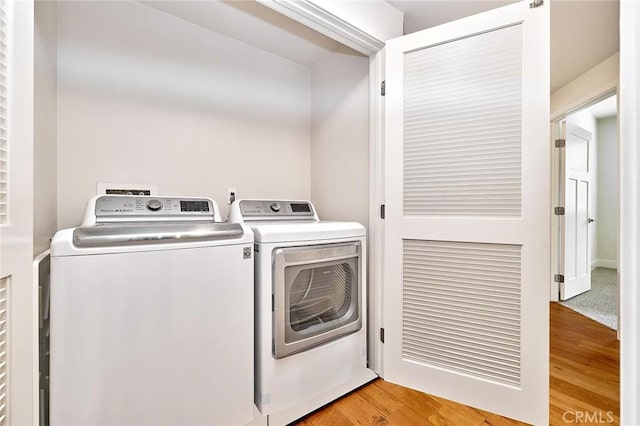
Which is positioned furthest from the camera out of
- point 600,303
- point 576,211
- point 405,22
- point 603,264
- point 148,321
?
point 603,264

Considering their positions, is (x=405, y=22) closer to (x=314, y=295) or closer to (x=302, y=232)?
(x=302, y=232)

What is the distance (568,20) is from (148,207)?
118 inches

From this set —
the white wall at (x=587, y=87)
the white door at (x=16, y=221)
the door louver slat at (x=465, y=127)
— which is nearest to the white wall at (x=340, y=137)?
the door louver slat at (x=465, y=127)

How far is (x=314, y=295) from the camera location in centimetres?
165

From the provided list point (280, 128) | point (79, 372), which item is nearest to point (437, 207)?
point (280, 128)

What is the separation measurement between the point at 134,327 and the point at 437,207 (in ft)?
5.04

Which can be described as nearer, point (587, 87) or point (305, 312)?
point (305, 312)

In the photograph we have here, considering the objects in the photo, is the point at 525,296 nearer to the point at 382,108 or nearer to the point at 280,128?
the point at 382,108

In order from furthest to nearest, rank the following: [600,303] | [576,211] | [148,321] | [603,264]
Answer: [603,264] < [576,211] < [600,303] < [148,321]

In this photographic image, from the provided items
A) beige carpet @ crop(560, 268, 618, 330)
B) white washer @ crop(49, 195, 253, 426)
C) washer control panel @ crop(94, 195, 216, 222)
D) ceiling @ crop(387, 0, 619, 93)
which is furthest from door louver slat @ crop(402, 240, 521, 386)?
beige carpet @ crop(560, 268, 618, 330)

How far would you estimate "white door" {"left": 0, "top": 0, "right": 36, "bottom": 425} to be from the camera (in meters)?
0.82

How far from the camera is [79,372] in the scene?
1028 mm

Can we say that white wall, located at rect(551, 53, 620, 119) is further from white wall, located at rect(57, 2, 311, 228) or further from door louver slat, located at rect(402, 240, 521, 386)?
white wall, located at rect(57, 2, 311, 228)

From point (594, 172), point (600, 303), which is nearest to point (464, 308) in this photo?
point (600, 303)
